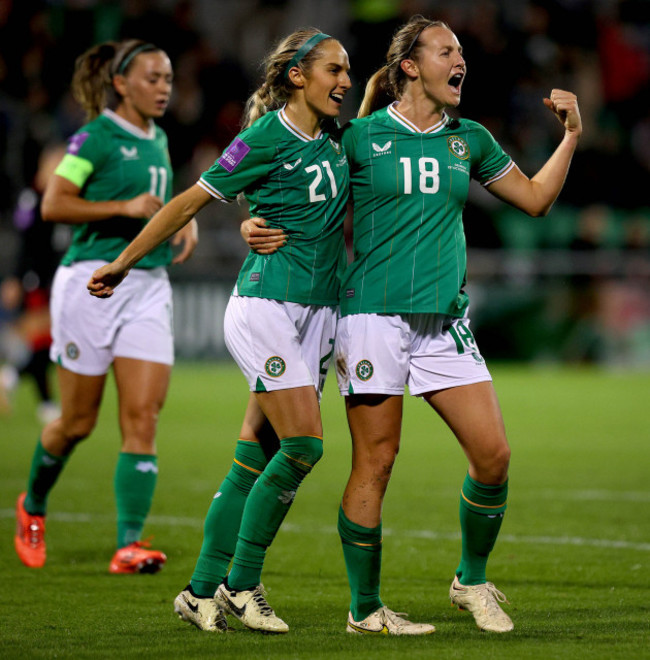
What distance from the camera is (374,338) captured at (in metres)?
4.50

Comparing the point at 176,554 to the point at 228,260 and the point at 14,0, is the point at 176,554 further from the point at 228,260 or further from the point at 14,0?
the point at 14,0

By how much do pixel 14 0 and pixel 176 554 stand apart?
44.5 feet

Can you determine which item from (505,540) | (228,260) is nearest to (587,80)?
(228,260)

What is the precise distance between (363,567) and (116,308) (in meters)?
2.23

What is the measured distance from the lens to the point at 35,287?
1107cm

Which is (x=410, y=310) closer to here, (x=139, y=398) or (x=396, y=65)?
(x=396, y=65)

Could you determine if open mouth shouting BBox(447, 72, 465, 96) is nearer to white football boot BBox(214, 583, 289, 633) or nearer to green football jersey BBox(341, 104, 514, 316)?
green football jersey BBox(341, 104, 514, 316)

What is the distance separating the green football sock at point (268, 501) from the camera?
14.6ft

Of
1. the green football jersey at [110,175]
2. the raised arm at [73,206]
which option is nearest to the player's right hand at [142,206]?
the raised arm at [73,206]

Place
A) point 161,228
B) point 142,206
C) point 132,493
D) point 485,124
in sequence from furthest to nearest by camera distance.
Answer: point 485,124, point 132,493, point 142,206, point 161,228

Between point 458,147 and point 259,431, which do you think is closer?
point 458,147

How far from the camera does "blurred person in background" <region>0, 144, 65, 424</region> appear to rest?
9531mm

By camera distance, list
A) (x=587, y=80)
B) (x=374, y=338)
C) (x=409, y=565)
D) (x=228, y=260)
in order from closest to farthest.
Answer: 1. (x=374, y=338)
2. (x=409, y=565)
3. (x=228, y=260)
4. (x=587, y=80)

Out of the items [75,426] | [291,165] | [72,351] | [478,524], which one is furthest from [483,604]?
[72,351]
